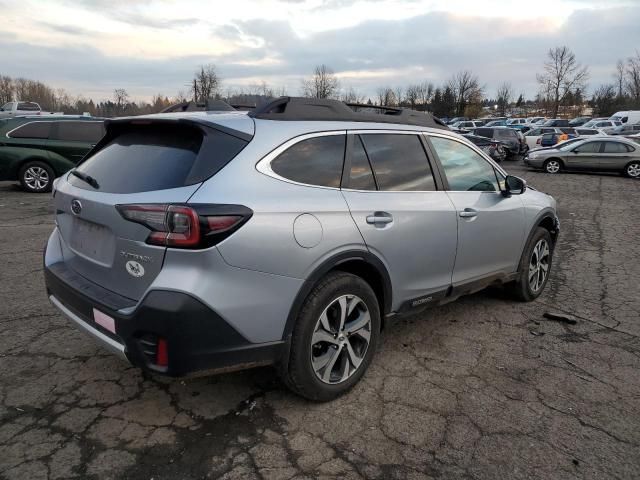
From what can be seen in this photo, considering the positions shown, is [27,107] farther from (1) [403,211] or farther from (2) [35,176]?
(1) [403,211]

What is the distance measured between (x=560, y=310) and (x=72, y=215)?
420 cm

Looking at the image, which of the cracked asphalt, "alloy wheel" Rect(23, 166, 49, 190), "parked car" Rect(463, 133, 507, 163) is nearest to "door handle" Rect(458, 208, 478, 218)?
the cracked asphalt

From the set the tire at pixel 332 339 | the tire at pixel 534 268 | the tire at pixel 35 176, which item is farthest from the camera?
the tire at pixel 35 176

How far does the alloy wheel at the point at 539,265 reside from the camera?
15.4ft

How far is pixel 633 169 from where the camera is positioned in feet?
57.2

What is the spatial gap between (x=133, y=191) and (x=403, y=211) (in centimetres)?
165

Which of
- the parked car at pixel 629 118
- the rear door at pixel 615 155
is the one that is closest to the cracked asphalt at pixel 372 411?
the rear door at pixel 615 155

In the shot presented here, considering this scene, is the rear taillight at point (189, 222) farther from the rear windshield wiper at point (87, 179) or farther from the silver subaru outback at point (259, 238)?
the rear windshield wiper at point (87, 179)

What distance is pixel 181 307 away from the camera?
7.24 ft

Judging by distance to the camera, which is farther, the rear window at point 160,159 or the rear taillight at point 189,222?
the rear window at point 160,159

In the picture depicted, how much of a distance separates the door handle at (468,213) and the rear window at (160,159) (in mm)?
1850

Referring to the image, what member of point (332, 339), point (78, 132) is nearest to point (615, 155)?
point (78, 132)

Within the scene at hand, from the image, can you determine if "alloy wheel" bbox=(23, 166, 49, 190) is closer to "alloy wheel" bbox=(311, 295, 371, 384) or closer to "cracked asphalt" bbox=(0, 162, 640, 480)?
"cracked asphalt" bbox=(0, 162, 640, 480)

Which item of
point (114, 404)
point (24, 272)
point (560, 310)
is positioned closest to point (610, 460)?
point (560, 310)
